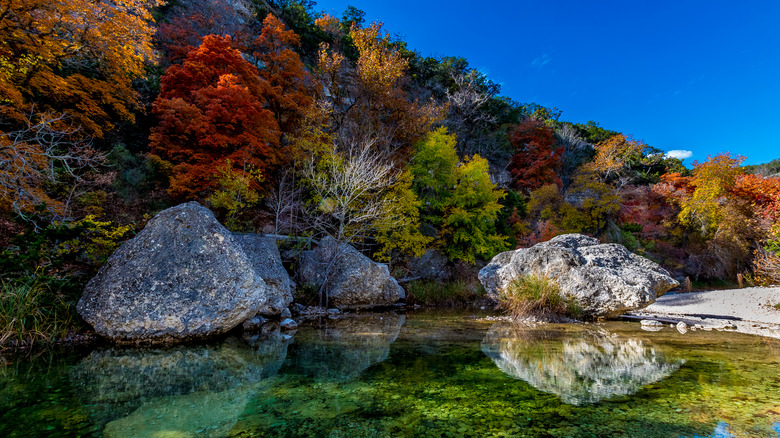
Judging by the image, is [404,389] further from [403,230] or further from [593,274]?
[403,230]

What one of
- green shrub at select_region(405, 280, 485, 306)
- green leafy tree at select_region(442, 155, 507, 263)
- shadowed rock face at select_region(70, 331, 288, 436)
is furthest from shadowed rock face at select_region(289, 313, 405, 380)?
green leafy tree at select_region(442, 155, 507, 263)

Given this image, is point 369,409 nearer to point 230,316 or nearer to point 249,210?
point 230,316

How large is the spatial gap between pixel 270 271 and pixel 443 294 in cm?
759

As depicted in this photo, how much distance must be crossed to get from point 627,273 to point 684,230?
64.5ft

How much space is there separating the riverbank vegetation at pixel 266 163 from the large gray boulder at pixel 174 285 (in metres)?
0.94

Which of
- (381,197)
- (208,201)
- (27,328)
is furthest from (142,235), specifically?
(381,197)

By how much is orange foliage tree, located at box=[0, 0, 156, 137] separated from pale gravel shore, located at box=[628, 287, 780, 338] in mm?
18326

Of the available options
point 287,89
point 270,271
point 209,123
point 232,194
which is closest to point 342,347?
point 270,271

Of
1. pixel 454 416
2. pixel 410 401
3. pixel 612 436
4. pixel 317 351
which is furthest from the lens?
pixel 317 351

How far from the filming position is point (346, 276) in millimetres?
11703

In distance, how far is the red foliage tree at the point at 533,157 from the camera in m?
26.8

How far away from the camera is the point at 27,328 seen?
5820 millimetres

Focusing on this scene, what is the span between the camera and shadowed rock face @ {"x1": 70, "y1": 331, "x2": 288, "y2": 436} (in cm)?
293

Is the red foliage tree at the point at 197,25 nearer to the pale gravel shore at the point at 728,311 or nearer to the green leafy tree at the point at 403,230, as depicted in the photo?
the green leafy tree at the point at 403,230
